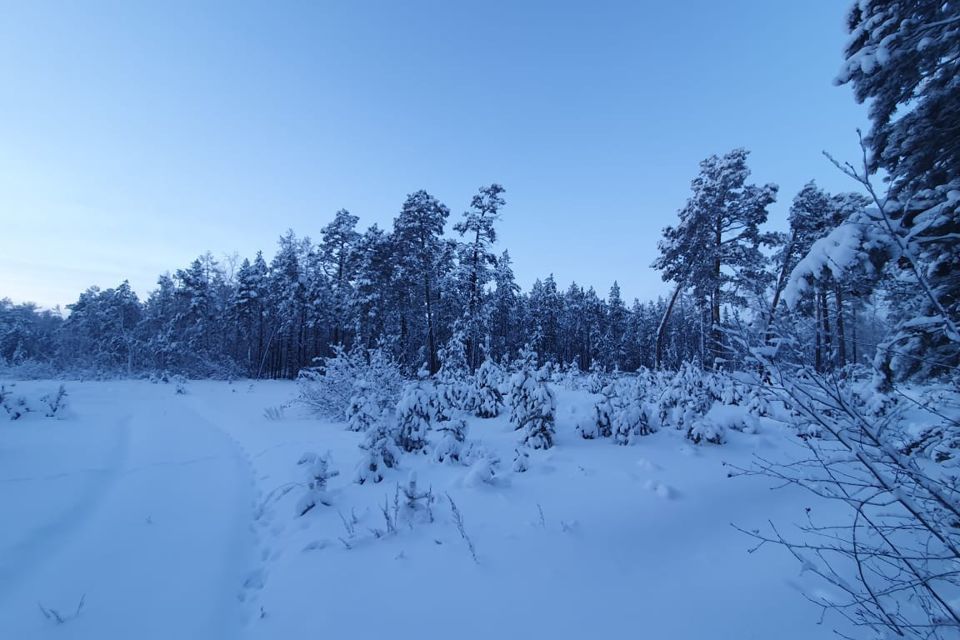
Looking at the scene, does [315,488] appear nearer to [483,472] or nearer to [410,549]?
[410,549]

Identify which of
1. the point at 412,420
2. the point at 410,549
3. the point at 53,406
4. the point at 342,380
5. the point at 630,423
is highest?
the point at 342,380

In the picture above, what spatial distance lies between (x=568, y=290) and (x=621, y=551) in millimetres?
49311

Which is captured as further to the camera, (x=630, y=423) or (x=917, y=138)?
(x=630, y=423)

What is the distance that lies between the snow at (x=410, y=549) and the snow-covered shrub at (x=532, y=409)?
292mm

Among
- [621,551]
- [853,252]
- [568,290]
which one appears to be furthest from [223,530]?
[568,290]

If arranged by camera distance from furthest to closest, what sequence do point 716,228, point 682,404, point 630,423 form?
point 716,228 < point 682,404 < point 630,423

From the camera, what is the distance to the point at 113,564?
3693 millimetres

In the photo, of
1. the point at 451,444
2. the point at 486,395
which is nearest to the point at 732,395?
the point at 486,395

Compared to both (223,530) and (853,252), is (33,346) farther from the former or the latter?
(853,252)

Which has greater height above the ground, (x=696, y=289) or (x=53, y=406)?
(x=696, y=289)

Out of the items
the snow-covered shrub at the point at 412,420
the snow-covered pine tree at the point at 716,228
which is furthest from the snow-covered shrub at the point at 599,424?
the snow-covered pine tree at the point at 716,228

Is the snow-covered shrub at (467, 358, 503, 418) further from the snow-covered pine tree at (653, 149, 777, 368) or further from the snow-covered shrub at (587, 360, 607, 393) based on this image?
the snow-covered pine tree at (653, 149, 777, 368)

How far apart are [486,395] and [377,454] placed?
3612 mm

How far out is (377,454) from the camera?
5.52 meters
